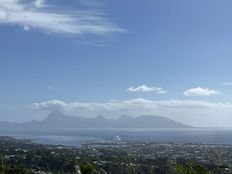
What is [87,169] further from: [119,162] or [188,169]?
[119,162]

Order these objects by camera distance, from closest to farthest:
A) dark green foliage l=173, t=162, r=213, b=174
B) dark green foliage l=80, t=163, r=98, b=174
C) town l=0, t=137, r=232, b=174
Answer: dark green foliage l=80, t=163, r=98, b=174
dark green foliage l=173, t=162, r=213, b=174
town l=0, t=137, r=232, b=174

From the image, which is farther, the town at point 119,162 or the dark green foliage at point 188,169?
the town at point 119,162

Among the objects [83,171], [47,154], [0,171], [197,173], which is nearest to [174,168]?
[197,173]

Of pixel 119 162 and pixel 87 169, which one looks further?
pixel 119 162

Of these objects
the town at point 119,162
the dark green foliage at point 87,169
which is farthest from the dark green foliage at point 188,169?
the dark green foliage at point 87,169

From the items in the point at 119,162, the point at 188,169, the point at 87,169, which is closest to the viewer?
the point at 87,169

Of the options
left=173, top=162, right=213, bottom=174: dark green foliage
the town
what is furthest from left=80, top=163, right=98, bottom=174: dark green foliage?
left=173, top=162, right=213, bottom=174: dark green foliage

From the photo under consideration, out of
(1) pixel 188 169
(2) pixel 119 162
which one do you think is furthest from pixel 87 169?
(2) pixel 119 162

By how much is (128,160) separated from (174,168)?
22.2 inches

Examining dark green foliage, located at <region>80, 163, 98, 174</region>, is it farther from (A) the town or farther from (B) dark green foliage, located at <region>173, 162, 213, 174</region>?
(B) dark green foliage, located at <region>173, 162, 213, 174</region>

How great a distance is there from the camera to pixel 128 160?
17.5 ft

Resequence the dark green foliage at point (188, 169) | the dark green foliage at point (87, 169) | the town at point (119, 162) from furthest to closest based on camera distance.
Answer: the town at point (119, 162)
the dark green foliage at point (188, 169)
the dark green foliage at point (87, 169)

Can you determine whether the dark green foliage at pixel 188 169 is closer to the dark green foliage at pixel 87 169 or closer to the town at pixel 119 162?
the town at pixel 119 162

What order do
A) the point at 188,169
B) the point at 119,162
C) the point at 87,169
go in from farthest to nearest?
the point at 119,162 → the point at 188,169 → the point at 87,169
